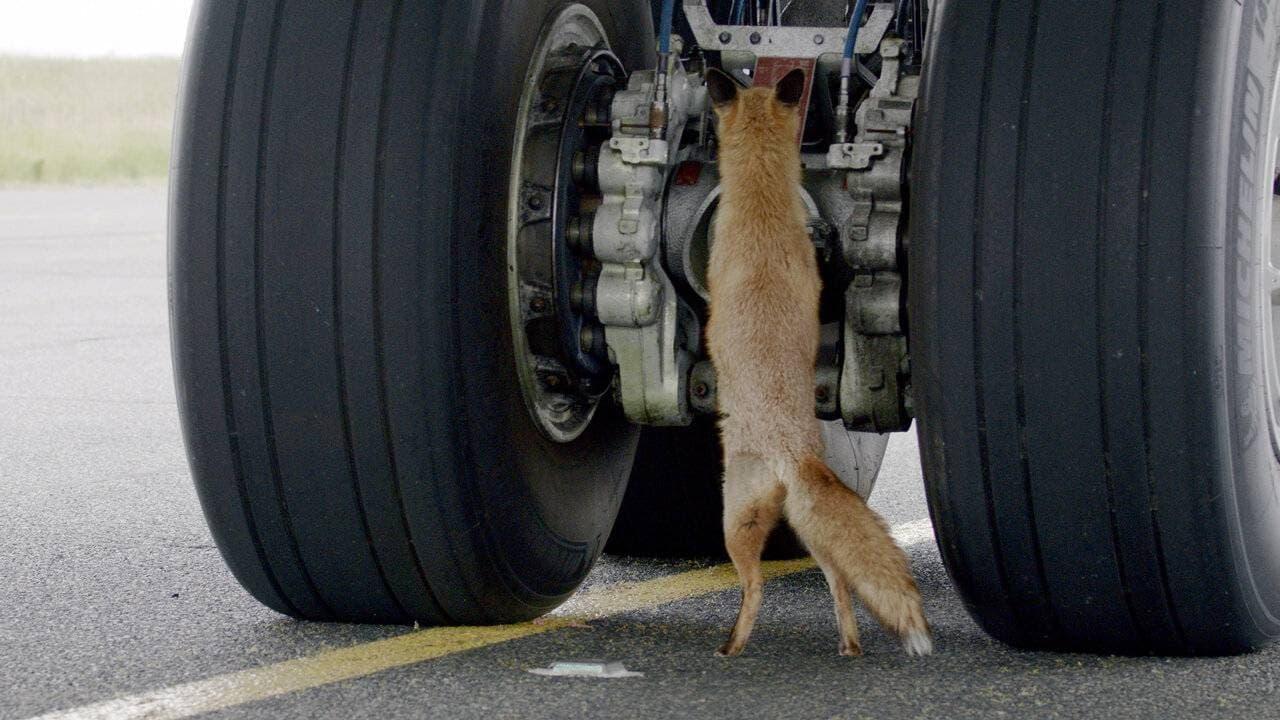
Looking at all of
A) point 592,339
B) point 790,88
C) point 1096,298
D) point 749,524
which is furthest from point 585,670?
point 790,88

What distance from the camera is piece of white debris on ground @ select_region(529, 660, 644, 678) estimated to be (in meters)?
3.01

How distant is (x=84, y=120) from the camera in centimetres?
2980

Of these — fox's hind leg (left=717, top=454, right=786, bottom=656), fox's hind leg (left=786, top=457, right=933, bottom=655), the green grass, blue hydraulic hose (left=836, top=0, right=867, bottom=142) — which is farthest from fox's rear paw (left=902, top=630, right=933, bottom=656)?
the green grass

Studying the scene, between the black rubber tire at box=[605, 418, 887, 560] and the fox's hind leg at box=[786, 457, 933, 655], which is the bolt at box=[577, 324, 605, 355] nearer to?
the fox's hind leg at box=[786, 457, 933, 655]

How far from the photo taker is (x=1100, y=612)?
2.97m

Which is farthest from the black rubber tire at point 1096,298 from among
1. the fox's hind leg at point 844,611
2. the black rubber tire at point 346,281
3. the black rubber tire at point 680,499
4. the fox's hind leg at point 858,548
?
the black rubber tire at point 680,499

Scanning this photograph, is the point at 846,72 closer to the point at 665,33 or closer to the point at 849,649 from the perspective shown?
the point at 665,33

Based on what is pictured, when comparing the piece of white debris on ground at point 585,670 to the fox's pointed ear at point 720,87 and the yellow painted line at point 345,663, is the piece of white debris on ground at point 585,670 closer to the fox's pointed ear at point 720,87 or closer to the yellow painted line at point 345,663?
the yellow painted line at point 345,663

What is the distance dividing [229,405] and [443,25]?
71cm

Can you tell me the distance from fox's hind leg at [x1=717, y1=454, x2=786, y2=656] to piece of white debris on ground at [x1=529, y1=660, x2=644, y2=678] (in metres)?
0.20

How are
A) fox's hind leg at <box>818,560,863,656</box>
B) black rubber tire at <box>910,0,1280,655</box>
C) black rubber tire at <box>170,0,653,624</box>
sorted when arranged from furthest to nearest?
fox's hind leg at <box>818,560,863,656</box>, black rubber tire at <box>170,0,653,624</box>, black rubber tire at <box>910,0,1280,655</box>

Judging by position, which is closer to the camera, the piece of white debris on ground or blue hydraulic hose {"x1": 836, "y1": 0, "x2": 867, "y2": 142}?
the piece of white debris on ground

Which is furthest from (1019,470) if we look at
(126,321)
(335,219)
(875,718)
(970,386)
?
(126,321)

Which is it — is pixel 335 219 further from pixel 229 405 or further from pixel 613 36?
pixel 613 36
